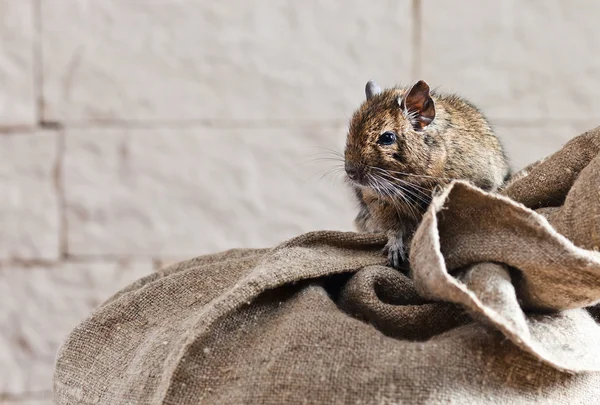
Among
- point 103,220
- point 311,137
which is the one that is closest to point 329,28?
point 311,137

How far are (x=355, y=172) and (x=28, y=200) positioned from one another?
945 millimetres

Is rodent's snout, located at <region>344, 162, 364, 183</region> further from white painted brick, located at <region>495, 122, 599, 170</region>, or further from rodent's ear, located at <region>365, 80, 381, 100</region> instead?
white painted brick, located at <region>495, 122, 599, 170</region>

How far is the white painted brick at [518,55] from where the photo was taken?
151 cm

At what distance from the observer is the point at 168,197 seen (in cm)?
154

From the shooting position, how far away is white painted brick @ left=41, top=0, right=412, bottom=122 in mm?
1494

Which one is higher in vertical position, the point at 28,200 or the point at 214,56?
the point at 214,56

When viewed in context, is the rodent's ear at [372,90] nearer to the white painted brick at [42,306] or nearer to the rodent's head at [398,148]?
the rodent's head at [398,148]

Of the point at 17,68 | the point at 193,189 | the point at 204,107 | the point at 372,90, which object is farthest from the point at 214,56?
the point at 372,90

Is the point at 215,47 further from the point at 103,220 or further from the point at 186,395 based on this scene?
the point at 186,395

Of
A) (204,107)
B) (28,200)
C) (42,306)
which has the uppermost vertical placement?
(204,107)

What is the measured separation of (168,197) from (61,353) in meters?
0.84

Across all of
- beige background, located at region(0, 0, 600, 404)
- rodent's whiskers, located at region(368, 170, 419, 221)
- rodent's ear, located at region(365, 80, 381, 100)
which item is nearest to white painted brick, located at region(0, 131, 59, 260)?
beige background, located at region(0, 0, 600, 404)

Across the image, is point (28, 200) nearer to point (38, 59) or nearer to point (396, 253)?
point (38, 59)

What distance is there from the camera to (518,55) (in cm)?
153
